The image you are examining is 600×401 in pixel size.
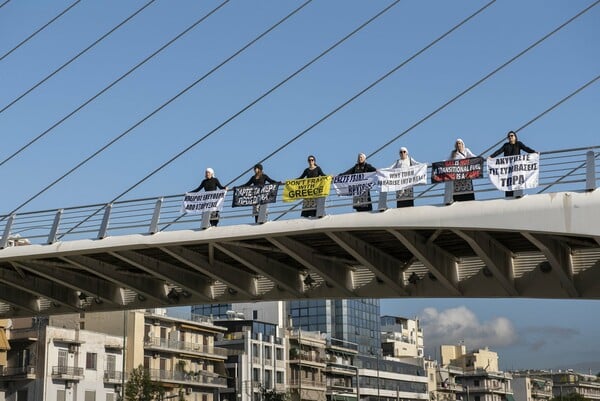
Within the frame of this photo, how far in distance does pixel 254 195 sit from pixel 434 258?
16.6ft

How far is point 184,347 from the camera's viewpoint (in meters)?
102

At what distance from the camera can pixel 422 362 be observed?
168 meters

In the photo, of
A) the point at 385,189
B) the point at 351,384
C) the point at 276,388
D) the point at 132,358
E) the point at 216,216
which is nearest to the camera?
the point at 385,189

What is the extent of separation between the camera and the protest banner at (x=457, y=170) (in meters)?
25.0

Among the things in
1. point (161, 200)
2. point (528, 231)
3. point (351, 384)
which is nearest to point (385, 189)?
point (528, 231)

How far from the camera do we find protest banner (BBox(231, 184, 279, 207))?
27656 mm

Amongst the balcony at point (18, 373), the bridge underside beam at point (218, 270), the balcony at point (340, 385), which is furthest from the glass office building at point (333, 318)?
the bridge underside beam at point (218, 270)

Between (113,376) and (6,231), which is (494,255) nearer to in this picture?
(6,231)

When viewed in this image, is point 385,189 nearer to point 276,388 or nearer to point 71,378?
point 71,378

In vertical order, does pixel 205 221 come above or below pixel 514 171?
below

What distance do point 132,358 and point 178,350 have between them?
651 centimetres

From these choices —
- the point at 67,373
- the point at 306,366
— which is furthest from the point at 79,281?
the point at 306,366

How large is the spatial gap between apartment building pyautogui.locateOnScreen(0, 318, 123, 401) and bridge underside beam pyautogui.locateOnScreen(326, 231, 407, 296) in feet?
186

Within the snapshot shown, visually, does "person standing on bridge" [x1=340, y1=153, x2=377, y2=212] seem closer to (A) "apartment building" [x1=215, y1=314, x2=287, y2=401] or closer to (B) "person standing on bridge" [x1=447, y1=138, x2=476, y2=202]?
(B) "person standing on bridge" [x1=447, y1=138, x2=476, y2=202]
